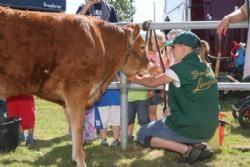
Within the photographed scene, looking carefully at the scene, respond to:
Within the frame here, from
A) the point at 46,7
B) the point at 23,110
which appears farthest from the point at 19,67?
the point at 46,7

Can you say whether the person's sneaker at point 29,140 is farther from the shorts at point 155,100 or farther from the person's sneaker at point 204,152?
the person's sneaker at point 204,152

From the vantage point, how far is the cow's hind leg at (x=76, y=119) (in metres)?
4.32

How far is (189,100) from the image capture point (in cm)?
470

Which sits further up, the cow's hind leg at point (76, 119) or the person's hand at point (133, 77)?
the person's hand at point (133, 77)

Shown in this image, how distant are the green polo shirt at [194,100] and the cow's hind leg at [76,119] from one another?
3.17 ft

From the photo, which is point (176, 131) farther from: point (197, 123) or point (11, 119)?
point (11, 119)

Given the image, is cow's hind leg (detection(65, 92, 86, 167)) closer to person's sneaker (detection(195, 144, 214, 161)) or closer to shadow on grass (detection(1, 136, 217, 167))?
shadow on grass (detection(1, 136, 217, 167))

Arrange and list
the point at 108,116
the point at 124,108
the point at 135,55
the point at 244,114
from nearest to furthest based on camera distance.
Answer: the point at 135,55 < the point at 124,108 < the point at 108,116 < the point at 244,114

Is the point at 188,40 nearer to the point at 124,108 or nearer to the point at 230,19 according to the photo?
the point at 230,19

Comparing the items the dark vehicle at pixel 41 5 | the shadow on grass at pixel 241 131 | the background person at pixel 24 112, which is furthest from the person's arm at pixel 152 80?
the dark vehicle at pixel 41 5

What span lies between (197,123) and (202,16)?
6.91 meters

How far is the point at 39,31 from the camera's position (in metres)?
4.09

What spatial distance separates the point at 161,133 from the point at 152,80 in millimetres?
549

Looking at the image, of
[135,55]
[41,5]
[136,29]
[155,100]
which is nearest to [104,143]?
[155,100]
